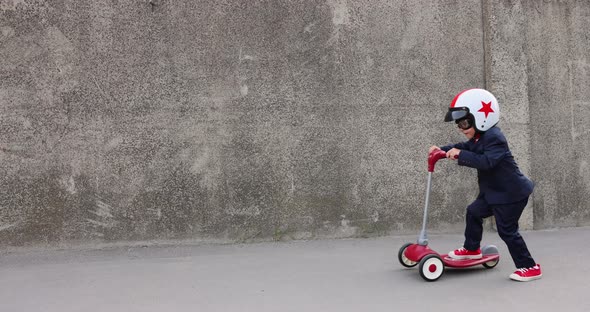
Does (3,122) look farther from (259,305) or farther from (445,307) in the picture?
(445,307)

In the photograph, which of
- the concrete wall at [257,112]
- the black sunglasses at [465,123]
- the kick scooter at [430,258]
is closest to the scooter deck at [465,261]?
the kick scooter at [430,258]

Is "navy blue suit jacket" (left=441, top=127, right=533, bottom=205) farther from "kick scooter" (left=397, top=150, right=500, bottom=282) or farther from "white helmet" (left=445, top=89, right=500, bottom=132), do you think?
"kick scooter" (left=397, top=150, right=500, bottom=282)

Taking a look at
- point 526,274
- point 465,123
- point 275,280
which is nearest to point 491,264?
point 526,274

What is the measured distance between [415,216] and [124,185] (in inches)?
107

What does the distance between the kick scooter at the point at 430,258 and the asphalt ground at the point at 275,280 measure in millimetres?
68

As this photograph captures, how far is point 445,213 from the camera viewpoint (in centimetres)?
495

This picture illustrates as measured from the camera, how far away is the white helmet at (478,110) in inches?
138

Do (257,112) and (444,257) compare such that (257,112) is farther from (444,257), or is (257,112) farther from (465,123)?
(444,257)

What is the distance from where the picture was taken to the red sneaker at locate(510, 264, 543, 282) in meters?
3.44

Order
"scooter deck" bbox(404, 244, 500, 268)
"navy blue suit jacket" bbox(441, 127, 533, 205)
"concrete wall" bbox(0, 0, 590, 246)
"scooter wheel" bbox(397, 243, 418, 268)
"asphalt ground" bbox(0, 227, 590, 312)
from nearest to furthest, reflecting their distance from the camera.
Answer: "asphalt ground" bbox(0, 227, 590, 312)
"navy blue suit jacket" bbox(441, 127, 533, 205)
"scooter deck" bbox(404, 244, 500, 268)
"scooter wheel" bbox(397, 243, 418, 268)
"concrete wall" bbox(0, 0, 590, 246)

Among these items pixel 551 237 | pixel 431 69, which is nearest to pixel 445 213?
pixel 551 237

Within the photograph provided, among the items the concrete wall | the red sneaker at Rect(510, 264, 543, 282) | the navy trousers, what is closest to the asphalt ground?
the red sneaker at Rect(510, 264, 543, 282)

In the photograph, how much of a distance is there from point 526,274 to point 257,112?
2.52 m

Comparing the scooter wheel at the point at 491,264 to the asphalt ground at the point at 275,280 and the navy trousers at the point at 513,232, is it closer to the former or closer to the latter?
the asphalt ground at the point at 275,280
